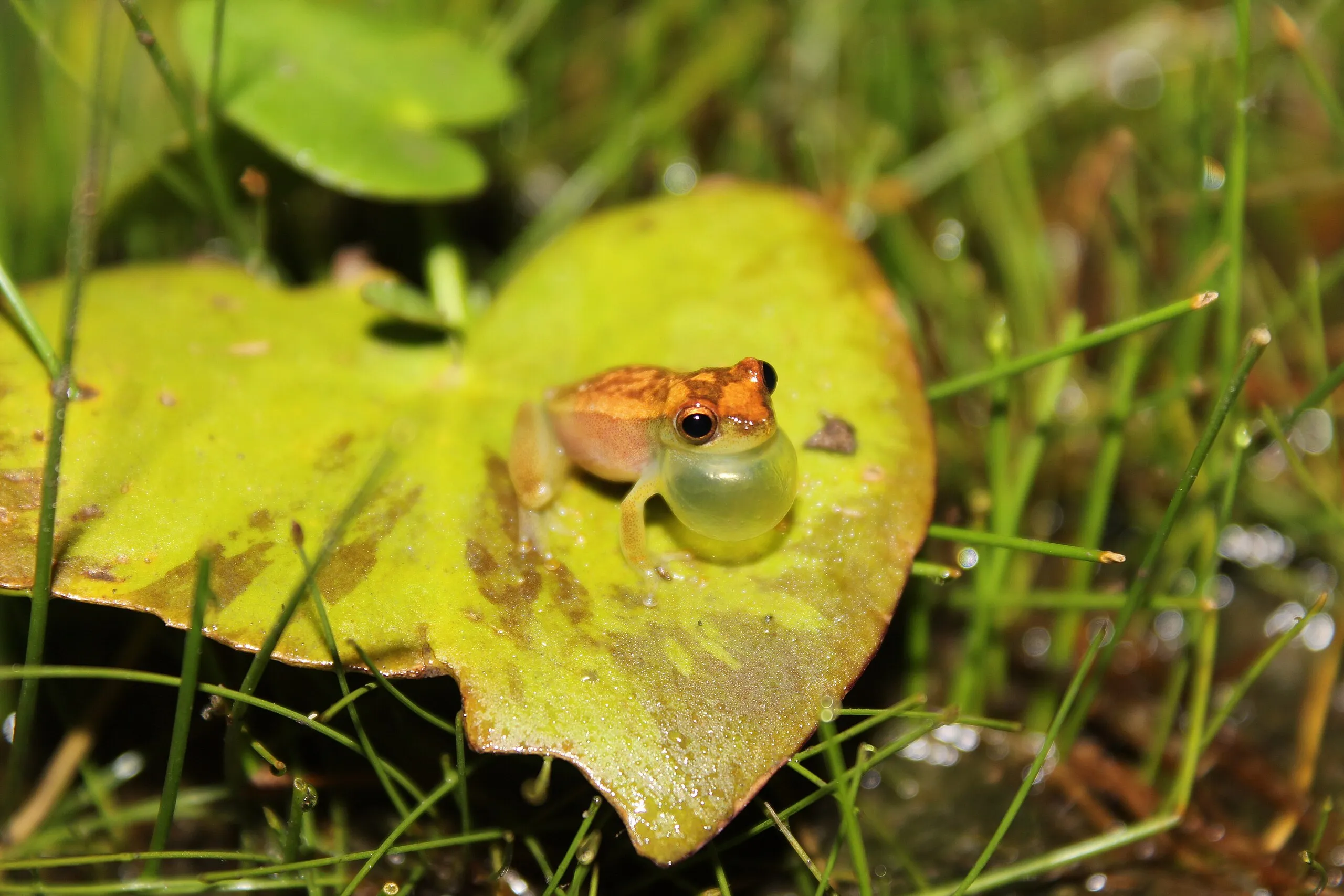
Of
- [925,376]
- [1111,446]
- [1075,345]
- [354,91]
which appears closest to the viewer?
[1075,345]

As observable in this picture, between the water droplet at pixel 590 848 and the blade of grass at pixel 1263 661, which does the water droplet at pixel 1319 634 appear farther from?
the water droplet at pixel 590 848

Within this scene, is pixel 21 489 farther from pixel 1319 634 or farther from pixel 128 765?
pixel 1319 634

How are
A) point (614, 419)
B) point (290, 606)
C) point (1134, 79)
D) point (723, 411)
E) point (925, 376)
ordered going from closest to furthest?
point (290, 606) → point (723, 411) → point (614, 419) → point (925, 376) → point (1134, 79)

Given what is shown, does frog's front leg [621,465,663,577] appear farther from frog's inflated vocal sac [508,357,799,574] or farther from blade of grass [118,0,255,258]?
blade of grass [118,0,255,258]

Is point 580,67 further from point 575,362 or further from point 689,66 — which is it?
point 575,362

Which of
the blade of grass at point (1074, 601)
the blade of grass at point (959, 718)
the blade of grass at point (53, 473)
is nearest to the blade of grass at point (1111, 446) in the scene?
the blade of grass at point (1074, 601)

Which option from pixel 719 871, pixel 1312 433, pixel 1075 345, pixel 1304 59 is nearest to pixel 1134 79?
pixel 1304 59

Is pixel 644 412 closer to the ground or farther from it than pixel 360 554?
farther from it

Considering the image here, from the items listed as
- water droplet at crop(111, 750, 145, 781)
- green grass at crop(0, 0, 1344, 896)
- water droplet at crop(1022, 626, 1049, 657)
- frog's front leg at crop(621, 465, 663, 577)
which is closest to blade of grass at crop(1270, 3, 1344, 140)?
green grass at crop(0, 0, 1344, 896)
